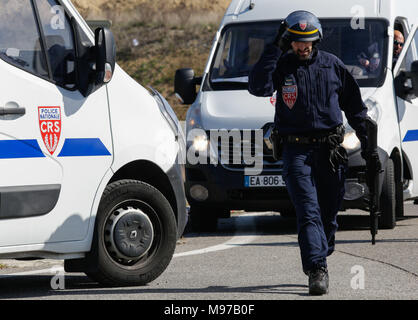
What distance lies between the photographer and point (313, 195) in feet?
25.3

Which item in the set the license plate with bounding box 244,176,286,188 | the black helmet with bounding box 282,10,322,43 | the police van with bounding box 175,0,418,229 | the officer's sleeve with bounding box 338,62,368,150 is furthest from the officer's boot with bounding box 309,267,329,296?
the license plate with bounding box 244,176,286,188

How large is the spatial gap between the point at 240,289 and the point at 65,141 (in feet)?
5.28

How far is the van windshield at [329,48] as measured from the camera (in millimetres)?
12125

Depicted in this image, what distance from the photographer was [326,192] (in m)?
7.89

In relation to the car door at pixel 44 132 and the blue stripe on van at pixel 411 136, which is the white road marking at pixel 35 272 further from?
the blue stripe on van at pixel 411 136

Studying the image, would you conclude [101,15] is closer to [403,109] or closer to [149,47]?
[149,47]

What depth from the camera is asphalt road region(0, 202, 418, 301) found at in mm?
7703

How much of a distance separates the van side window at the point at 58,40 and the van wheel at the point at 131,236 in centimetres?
88

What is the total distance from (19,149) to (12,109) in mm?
265

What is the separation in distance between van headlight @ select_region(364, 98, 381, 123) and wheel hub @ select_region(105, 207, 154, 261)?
4.12m

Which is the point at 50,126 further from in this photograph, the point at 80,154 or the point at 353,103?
the point at 353,103

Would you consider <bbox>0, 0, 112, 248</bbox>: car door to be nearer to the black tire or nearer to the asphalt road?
the asphalt road

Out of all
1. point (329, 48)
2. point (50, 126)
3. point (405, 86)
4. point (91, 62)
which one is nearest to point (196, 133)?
point (329, 48)
